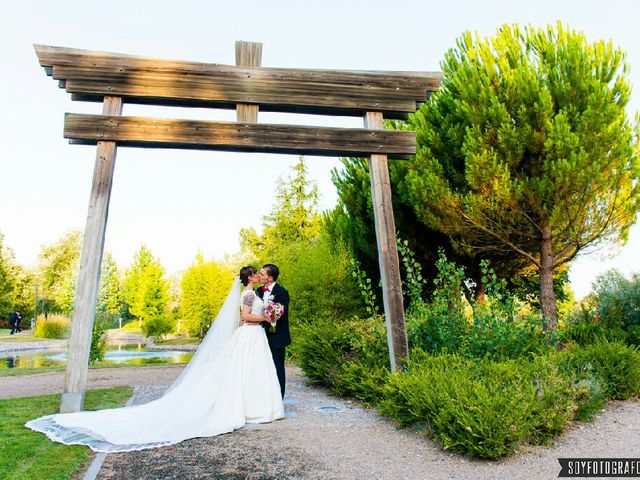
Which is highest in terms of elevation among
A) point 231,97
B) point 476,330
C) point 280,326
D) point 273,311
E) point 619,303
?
point 231,97

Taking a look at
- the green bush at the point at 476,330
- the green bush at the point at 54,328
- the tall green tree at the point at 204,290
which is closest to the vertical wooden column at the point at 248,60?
the green bush at the point at 476,330

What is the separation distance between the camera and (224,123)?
288 inches

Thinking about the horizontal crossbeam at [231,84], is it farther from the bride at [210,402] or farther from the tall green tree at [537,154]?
the tall green tree at [537,154]

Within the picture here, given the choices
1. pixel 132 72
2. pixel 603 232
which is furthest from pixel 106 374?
pixel 603 232

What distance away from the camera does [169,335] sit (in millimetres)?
40469

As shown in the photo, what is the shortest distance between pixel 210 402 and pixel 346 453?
2.05 meters

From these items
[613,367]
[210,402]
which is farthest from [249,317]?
[613,367]

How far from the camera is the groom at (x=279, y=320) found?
307 inches

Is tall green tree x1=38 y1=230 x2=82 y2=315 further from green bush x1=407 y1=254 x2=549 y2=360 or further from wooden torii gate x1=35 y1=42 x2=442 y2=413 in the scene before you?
green bush x1=407 y1=254 x2=549 y2=360

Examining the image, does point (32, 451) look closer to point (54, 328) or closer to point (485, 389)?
point (485, 389)

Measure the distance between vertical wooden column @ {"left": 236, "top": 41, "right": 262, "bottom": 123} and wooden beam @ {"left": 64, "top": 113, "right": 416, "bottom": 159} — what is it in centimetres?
20

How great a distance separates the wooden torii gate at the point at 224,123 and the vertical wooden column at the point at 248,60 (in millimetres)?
14

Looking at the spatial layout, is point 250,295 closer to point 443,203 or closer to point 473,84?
point 443,203

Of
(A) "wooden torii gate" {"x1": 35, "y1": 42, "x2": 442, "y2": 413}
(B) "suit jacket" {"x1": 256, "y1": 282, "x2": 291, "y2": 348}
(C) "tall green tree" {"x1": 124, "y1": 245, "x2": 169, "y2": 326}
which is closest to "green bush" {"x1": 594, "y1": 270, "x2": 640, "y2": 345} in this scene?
(A) "wooden torii gate" {"x1": 35, "y1": 42, "x2": 442, "y2": 413}
